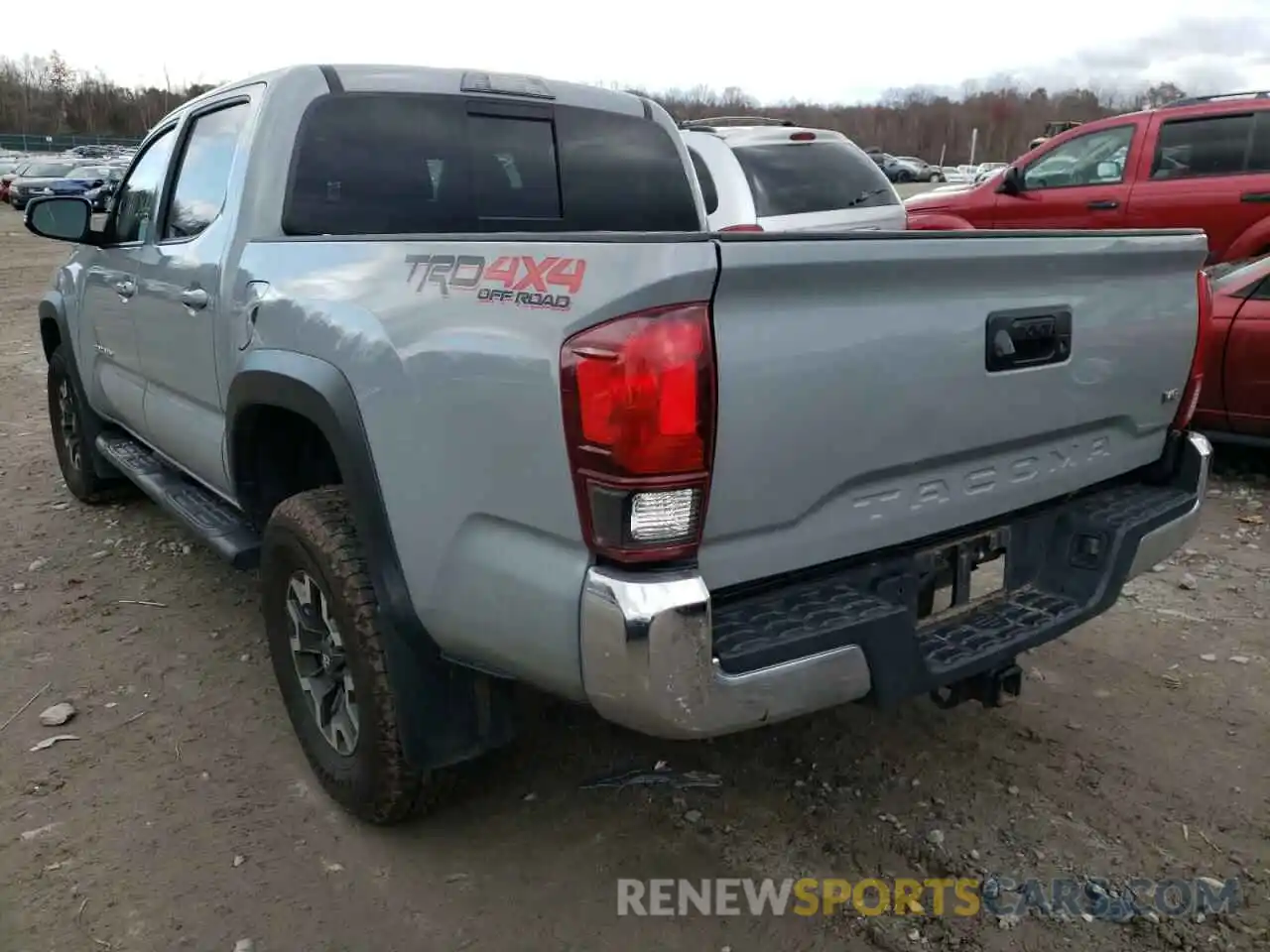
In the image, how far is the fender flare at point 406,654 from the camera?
2379mm

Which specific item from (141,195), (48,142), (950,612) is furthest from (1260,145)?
(48,142)

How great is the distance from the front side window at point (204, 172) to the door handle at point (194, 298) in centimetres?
24

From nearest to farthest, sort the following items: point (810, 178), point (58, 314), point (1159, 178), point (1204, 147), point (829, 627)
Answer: point (829, 627) < point (58, 314) < point (810, 178) < point (1204, 147) < point (1159, 178)

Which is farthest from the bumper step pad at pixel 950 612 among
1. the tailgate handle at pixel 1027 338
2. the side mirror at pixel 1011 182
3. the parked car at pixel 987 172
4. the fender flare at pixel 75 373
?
the parked car at pixel 987 172

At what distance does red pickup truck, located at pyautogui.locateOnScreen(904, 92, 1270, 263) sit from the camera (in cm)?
750

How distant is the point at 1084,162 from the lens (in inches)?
329

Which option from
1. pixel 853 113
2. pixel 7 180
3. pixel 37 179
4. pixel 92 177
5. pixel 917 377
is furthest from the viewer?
pixel 853 113

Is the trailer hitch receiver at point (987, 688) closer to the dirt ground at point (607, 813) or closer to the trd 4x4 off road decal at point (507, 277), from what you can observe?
the dirt ground at point (607, 813)

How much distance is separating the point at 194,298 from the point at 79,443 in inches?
102

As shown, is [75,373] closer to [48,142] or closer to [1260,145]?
[1260,145]

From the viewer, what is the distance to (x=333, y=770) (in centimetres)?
284

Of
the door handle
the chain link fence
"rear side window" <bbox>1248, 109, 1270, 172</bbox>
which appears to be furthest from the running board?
the chain link fence

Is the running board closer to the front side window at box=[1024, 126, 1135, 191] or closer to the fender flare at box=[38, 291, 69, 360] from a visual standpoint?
the fender flare at box=[38, 291, 69, 360]

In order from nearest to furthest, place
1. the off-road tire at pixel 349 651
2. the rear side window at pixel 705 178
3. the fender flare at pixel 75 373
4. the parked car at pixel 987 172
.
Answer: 1. the off-road tire at pixel 349 651
2. the fender flare at pixel 75 373
3. the rear side window at pixel 705 178
4. the parked car at pixel 987 172
